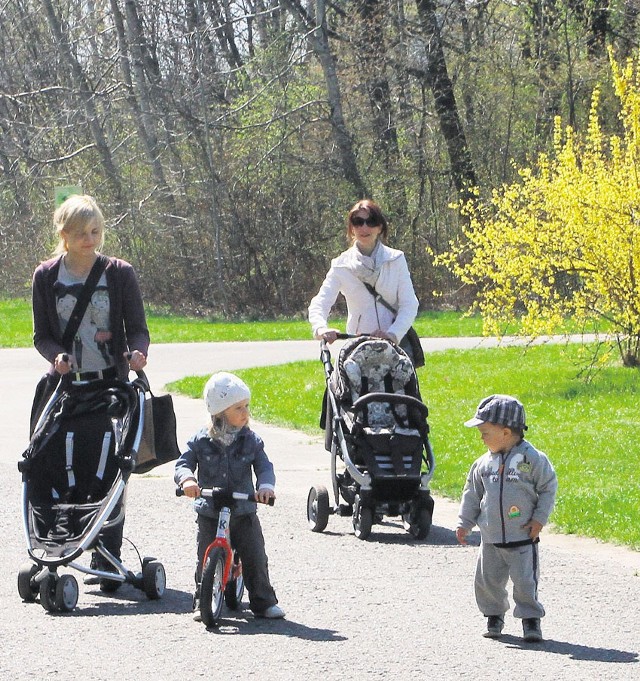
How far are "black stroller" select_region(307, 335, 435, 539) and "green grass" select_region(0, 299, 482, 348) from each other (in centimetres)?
1657

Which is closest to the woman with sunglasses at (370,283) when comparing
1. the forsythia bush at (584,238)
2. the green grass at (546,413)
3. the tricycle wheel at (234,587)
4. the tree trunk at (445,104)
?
the green grass at (546,413)

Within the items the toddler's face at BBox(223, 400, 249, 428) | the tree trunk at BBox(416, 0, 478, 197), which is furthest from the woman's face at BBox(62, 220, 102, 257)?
the tree trunk at BBox(416, 0, 478, 197)

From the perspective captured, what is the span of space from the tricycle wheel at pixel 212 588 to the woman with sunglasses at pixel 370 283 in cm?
278

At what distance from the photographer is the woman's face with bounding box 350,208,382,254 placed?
8523 millimetres

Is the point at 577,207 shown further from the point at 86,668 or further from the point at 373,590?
the point at 86,668

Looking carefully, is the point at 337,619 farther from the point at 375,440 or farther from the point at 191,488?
the point at 375,440

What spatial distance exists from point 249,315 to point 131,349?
85.2 feet

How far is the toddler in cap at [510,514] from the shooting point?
5.73 metres

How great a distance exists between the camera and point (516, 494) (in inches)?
227

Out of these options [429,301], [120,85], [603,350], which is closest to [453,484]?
[603,350]

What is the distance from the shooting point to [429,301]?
32.5 m

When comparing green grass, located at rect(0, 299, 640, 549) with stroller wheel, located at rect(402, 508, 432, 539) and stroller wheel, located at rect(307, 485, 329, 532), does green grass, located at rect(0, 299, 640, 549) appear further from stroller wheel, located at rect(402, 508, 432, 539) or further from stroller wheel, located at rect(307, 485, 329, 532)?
stroller wheel, located at rect(307, 485, 329, 532)

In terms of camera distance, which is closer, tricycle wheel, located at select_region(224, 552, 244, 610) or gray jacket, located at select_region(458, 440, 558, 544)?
gray jacket, located at select_region(458, 440, 558, 544)

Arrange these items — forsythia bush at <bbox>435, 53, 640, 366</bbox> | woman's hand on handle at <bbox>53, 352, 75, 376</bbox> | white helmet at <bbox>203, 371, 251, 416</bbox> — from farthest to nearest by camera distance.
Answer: forsythia bush at <bbox>435, 53, 640, 366</bbox>
woman's hand on handle at <bbox>53, 352, 75, 376</bbox>
white helmet at <bbox>203, 371, 251, 416</bbox>
